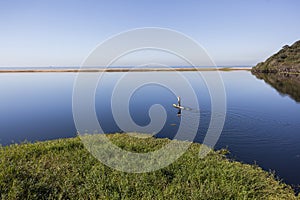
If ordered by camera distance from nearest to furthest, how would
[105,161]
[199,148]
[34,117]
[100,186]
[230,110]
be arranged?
1. [100,186]
2. [105,161]
3. [199,148]
4. [34,117]
5. [230,110]

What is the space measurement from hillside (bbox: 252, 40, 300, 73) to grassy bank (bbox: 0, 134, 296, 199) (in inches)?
3727

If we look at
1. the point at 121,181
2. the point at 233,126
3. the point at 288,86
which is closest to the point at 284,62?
the point at 288,86

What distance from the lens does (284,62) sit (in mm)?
99750

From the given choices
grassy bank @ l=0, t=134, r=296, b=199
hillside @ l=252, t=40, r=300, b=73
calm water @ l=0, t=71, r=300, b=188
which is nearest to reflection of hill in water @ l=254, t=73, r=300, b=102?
calm water @ l=0, t=71, r=300, b=188

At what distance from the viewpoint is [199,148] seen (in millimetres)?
14773

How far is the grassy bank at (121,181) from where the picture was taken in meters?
8.23

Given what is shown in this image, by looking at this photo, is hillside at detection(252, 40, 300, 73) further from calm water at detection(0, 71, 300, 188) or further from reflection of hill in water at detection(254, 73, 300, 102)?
calm water at detection(0, 71, 300, 188)

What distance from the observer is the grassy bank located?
823 centimetres

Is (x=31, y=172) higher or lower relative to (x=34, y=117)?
higher

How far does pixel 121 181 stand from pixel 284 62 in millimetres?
110567

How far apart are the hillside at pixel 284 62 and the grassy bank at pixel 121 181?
94677 mm

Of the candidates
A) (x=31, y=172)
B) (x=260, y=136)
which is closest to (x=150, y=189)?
(x=31, y=172)

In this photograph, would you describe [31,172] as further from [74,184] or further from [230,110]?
[230,110]

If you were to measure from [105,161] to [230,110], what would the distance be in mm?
21448
